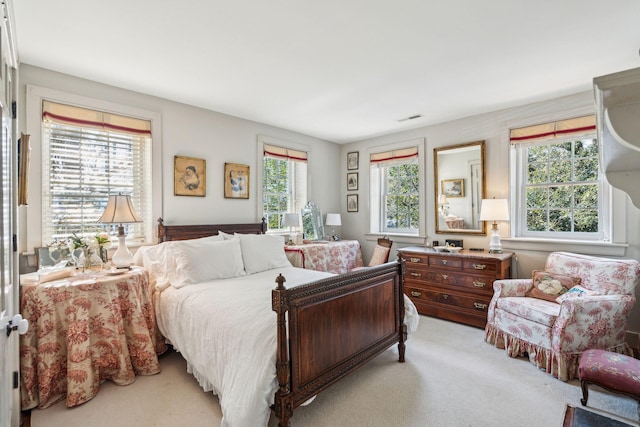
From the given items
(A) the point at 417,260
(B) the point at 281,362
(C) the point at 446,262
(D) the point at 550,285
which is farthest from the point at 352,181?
(B) the point at 281,362

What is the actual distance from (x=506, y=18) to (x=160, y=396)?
11.6 feet

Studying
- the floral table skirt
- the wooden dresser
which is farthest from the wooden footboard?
the floral table skirt

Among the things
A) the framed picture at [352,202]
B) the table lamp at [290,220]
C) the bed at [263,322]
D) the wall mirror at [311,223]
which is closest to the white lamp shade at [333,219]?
the wall mirror at [311,223]

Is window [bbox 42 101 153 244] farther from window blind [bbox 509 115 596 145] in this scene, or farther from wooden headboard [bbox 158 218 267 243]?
window blind [bbox 509 115 596 145]

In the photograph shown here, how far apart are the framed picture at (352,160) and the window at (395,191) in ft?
1.02

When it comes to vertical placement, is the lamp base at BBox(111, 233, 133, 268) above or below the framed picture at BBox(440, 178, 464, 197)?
below

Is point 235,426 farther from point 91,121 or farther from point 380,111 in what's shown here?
point 380,111

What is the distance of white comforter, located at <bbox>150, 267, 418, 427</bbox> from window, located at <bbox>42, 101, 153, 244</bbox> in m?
1.10

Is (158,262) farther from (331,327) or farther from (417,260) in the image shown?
(417,260)

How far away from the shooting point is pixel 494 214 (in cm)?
359

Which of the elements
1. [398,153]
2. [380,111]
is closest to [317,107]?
[380,111]

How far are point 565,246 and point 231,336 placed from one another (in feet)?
11.7

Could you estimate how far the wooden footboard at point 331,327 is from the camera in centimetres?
173

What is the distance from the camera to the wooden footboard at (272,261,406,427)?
68.0 inches
